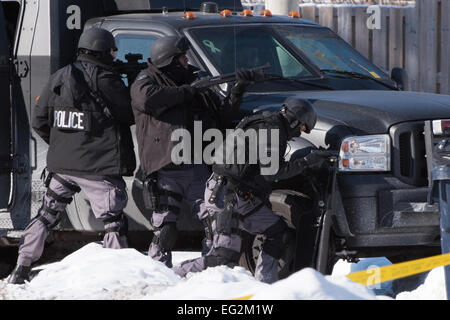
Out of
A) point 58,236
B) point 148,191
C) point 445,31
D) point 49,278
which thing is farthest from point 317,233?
point 445,31

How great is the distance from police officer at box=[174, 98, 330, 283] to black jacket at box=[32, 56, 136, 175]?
0.69 meters

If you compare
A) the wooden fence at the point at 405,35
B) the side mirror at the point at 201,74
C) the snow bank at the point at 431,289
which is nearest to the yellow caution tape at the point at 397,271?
the snow bank at the point at 431,289

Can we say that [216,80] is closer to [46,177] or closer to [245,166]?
[245,166]

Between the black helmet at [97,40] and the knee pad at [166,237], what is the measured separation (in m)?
1.20

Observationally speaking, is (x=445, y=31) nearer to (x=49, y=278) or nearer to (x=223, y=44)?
(x=223, y=44)

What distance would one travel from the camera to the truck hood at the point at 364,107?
18.6ft

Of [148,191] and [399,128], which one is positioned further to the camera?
[148,191]

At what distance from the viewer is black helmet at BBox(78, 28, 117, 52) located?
6.18 m

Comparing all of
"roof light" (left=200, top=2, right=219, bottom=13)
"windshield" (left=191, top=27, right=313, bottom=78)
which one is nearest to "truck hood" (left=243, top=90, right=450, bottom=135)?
"windshield" (left=191, top=27, right=313, bottom=78)

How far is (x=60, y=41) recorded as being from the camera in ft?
22.2

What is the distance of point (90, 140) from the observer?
20.5ft

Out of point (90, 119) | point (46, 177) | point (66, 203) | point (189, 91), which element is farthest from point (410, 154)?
point (46, 177)

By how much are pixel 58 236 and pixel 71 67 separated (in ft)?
4.26
